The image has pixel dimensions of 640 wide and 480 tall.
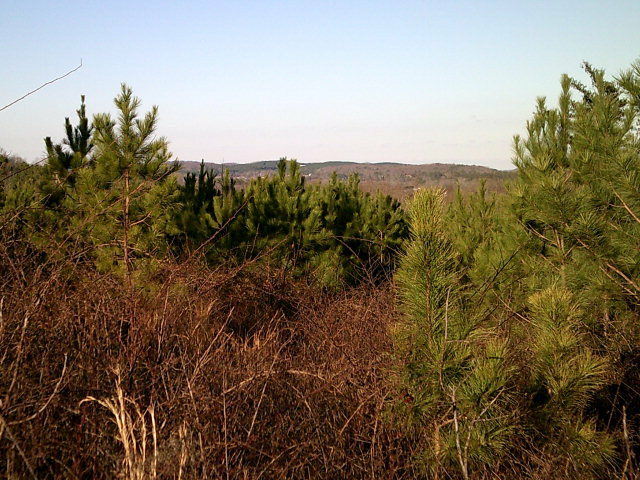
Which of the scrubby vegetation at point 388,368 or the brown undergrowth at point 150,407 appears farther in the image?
the scrubby vegetation at point 388,368

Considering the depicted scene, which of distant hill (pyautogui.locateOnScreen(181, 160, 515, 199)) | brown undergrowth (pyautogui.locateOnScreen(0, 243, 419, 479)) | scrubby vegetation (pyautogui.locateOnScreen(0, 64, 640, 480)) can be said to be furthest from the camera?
distant hill (pyautogui.locateOnScreen(181, 160, 515, 199))

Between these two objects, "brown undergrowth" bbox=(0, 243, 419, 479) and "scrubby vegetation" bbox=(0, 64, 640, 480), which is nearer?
"brown undergrowth" bbox=(0, 243, 419, 479)

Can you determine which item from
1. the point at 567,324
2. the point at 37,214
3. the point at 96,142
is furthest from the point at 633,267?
the point at 37,214

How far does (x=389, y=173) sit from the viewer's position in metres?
71.9

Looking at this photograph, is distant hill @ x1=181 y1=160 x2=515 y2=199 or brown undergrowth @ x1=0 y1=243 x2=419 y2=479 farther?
distant hill @ x1=181 y1=160 x2=515 y2=199

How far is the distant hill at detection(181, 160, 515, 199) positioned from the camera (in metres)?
11.4

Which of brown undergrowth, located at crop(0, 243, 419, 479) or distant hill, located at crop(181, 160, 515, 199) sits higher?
distant hill, located at crop(181, 160, 515, 199)

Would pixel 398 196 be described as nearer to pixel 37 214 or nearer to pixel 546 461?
pixel 37 214

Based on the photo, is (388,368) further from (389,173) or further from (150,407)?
(389,173)

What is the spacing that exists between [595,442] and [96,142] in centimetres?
646

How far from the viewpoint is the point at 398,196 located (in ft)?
46.9

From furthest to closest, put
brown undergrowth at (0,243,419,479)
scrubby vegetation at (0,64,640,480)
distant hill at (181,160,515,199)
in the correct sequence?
distant hill at (181,160,515,199) < scrubby vegetation at (0,64,640,480) < brown undergrowth at (0,243,419,479)

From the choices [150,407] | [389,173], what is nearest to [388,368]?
[150,407]

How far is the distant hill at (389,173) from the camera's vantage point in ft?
37.3
